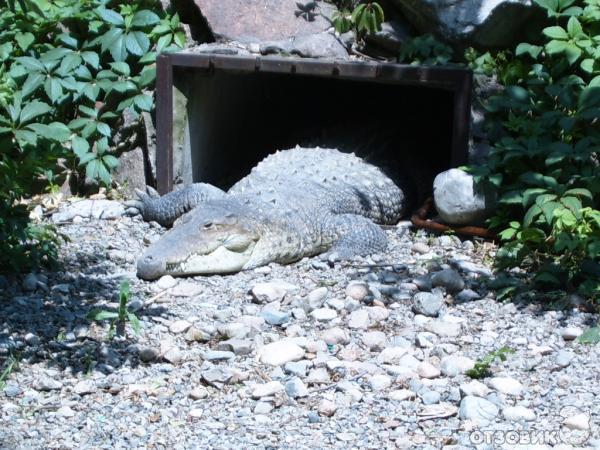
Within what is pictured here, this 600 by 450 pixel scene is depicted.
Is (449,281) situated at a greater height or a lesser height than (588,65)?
lesser

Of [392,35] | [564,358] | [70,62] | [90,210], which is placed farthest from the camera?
[90,210]

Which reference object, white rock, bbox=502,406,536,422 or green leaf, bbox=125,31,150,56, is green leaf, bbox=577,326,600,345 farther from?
green leaf, bbox=125,31,150,56

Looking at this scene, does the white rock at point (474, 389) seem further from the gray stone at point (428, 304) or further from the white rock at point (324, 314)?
the white rock at point (324, 314)

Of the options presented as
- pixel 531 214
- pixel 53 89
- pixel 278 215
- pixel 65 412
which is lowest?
pixel 65 412

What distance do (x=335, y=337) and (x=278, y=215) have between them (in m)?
1.80

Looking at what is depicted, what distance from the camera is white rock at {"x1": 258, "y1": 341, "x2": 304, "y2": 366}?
4.41 m

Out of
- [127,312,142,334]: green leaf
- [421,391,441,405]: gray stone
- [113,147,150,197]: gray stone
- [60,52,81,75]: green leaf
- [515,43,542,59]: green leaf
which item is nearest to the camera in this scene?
[421,391,441,405]: gray stone

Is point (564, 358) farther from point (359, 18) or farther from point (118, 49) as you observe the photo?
point (118, 49)

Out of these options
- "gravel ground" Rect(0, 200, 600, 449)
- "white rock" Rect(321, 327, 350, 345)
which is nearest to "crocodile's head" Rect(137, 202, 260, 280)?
"gravel ground" Rect(0, 200, 600, 449)

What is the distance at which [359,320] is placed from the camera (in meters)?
4.84

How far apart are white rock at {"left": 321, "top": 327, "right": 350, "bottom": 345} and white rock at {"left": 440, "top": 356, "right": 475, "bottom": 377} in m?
0.51

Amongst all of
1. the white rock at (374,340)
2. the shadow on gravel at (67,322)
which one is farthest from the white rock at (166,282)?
the white rock at (374,340)

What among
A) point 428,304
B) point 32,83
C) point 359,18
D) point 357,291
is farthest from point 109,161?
point 428,304

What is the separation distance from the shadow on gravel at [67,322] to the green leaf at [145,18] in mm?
2013
